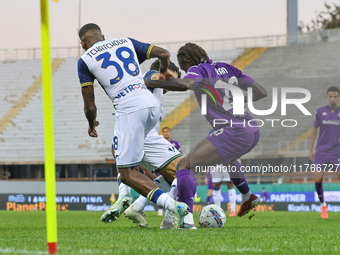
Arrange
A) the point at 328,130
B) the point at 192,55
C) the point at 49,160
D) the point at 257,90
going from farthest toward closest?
the point at 328,130 < the point at 257,90 < the point at 192,55 < the point at 49,160

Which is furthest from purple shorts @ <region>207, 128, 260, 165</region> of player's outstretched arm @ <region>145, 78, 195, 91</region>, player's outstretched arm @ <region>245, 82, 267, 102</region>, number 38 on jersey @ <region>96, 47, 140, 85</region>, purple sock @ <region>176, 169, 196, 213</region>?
number 38 on jersey @ <region>96, 47, 140, 85</region>

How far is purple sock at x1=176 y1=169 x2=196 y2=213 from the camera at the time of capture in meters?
5.30

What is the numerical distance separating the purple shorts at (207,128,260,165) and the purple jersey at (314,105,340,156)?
520 centimetres

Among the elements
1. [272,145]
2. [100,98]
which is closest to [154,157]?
[272,145]

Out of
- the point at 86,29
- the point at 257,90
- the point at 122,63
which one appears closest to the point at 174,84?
the point at 122,63

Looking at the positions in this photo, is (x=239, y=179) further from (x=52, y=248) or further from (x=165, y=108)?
(x=165, y=108)

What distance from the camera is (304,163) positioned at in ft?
65.9

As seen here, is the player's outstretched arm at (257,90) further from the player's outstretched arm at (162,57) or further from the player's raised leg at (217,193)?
the player's raised leg at (217,193)

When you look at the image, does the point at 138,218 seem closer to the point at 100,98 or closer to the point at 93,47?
the point at 93,47

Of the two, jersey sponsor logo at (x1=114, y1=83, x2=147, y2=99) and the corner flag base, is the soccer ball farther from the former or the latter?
the corner flag base

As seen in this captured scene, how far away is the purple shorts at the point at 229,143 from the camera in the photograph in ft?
17.8

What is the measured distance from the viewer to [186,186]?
530 centimetres

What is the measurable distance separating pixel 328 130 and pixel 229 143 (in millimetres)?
5604

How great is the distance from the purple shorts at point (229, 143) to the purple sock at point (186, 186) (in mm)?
474
